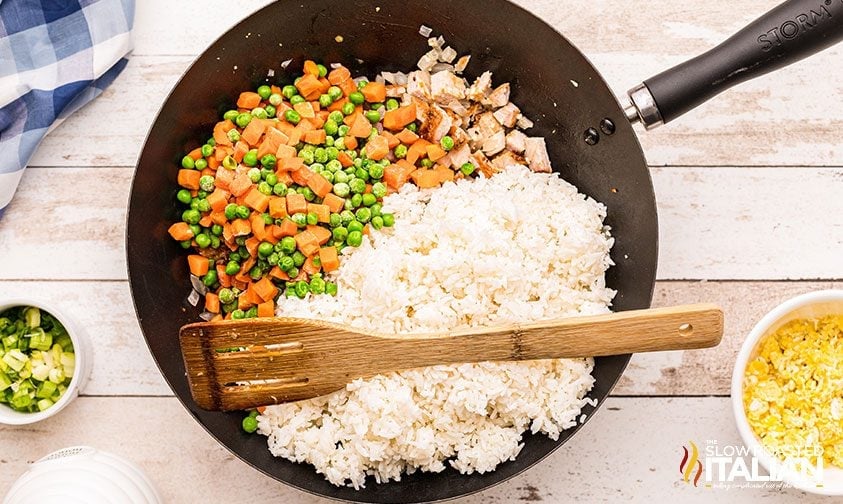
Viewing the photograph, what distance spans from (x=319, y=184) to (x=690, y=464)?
152cm

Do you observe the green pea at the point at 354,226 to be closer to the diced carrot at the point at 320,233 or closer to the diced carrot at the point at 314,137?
the diced carrot at the point at 320,233

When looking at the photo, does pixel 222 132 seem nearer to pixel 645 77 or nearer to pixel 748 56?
pixel 645 77

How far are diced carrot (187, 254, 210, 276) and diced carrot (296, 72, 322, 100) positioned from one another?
62cm

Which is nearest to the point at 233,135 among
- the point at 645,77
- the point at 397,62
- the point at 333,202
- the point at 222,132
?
the point at 222,132

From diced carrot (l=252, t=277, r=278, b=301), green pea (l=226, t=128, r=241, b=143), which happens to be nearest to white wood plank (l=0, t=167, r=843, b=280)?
green pea (l=226, t=128, r=241, b=143)

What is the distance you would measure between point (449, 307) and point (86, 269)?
4.12ft

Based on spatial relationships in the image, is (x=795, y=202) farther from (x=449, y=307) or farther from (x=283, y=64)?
(x=283, y=64)

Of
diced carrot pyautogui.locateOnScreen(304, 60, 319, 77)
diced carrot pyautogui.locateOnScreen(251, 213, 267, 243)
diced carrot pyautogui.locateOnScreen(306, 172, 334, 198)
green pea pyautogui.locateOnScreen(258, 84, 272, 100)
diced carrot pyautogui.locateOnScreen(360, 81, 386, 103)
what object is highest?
diced carrot pyautogui.locateOnScreen(360, 81, 386, 103)

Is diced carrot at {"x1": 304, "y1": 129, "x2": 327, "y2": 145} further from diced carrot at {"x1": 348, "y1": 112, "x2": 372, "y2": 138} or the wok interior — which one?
the wok interior

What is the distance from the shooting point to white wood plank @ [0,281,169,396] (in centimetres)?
256

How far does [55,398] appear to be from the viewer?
2479 mm

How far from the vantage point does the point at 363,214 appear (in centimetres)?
236

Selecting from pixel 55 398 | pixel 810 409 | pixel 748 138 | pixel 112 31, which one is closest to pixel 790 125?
pixel 748 138

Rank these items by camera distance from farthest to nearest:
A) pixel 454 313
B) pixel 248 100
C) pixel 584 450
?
1. pixel 584 450
2. pixel 248 100
3. pixel 454 313
